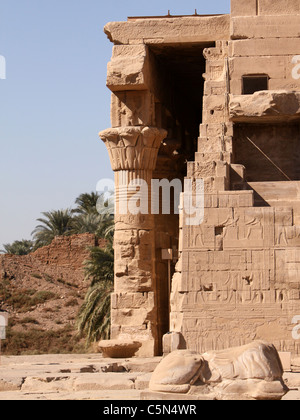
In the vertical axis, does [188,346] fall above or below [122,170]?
below

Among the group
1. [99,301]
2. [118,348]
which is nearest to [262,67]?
[118,348]

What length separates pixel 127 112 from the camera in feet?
69.8

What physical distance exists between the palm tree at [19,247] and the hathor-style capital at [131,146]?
31.2m

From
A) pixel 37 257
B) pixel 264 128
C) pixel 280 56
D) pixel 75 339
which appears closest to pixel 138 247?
pixel 264 128

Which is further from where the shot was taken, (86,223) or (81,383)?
(86,223)

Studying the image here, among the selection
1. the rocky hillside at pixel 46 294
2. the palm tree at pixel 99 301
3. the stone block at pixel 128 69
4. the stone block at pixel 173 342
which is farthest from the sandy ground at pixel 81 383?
the rocky hillside at pixel 46 294

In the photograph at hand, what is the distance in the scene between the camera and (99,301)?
2761cm

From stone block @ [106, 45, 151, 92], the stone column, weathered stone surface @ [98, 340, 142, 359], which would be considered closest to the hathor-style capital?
the stone column

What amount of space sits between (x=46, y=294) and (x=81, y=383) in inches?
1076

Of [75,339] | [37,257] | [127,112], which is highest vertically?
[127,112]

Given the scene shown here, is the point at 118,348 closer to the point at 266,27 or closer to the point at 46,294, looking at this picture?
the point at 266,27
